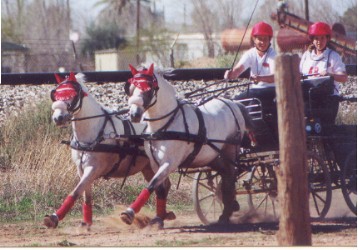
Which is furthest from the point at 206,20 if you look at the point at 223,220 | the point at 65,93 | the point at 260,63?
the point at 65,93

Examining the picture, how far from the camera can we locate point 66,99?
32.2 feet

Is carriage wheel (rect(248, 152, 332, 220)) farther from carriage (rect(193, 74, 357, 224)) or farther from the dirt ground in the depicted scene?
the dirt ground

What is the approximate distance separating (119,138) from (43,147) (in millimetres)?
2936

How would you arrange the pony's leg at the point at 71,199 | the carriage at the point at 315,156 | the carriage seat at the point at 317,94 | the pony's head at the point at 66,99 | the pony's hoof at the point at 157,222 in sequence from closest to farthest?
the pony's leg at the point at 71,199 → the pony's head at the point at 66,99 → the pony's hoof at the point at 157,222 → the carriage seat at the point at 317,94 → the carriage at the point at 315,156

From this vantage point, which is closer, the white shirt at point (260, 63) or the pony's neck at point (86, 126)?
the pony's neck at point (86, 126)

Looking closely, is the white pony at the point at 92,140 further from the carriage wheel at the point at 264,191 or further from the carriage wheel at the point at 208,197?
the carriage wheel at the point at 264,191

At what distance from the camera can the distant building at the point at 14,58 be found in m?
23.9

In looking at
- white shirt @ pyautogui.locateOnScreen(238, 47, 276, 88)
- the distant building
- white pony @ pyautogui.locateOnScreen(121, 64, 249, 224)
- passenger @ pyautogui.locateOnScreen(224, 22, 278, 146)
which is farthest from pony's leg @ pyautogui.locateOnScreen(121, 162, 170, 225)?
the distant building

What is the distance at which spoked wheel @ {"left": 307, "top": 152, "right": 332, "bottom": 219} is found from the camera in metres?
10.3

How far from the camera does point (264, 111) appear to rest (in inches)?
413

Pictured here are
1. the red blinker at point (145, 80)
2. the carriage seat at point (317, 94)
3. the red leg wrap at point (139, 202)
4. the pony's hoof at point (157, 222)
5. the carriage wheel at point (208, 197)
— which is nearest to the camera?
the red leg wrap at point (139, 202)

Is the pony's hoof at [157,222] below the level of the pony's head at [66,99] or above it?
below

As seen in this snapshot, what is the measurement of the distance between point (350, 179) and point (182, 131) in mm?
2076

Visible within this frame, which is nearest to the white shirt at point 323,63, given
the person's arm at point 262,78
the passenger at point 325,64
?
the passenger at point 325,64
